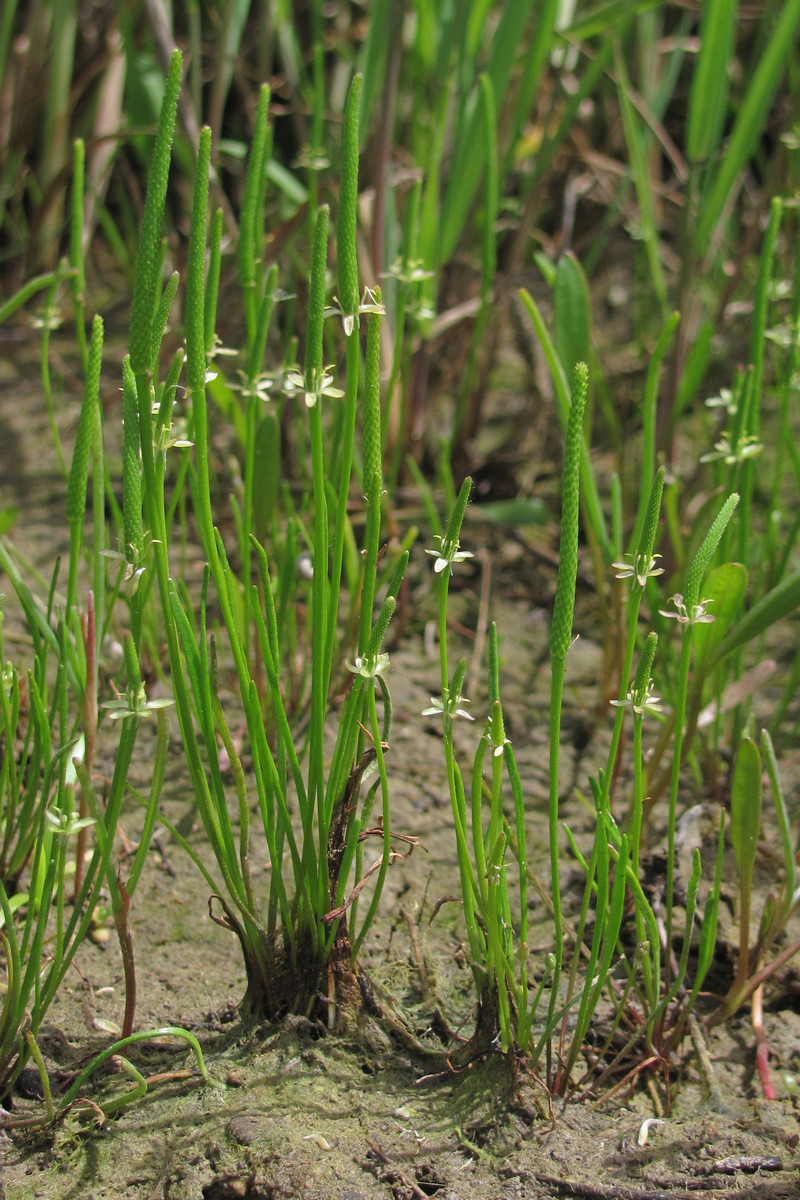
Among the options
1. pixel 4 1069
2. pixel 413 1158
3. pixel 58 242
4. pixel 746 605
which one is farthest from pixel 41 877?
pixel 58 242

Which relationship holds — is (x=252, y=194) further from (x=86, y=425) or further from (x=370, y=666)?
(x=370, y=666)

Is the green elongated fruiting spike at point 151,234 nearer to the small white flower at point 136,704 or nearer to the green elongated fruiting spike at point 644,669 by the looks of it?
the small white flower at point 136,704

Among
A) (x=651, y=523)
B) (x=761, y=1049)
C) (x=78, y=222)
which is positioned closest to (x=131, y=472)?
(x=651, y=523)

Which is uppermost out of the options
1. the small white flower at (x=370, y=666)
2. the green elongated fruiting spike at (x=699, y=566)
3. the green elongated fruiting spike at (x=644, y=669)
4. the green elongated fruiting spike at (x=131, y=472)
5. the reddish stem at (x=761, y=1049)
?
the green elongated fruiting spike at (x=131, y=472)

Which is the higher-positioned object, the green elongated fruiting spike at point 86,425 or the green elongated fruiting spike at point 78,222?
the green elongated fruiting spike at point 78,222

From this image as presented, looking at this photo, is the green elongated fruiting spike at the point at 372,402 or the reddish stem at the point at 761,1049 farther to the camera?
the reddish stem at the point at 761,1049

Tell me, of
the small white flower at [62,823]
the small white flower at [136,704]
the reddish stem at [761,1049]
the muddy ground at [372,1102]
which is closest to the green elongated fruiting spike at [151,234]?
the small white flower at [136,704]

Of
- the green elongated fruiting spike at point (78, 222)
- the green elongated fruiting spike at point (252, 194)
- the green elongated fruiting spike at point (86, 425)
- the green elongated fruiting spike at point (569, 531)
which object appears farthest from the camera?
the green elongated fruiting spike at point (78, 222)

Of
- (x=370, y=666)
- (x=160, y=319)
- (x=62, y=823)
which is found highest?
(x=160, y=319)
